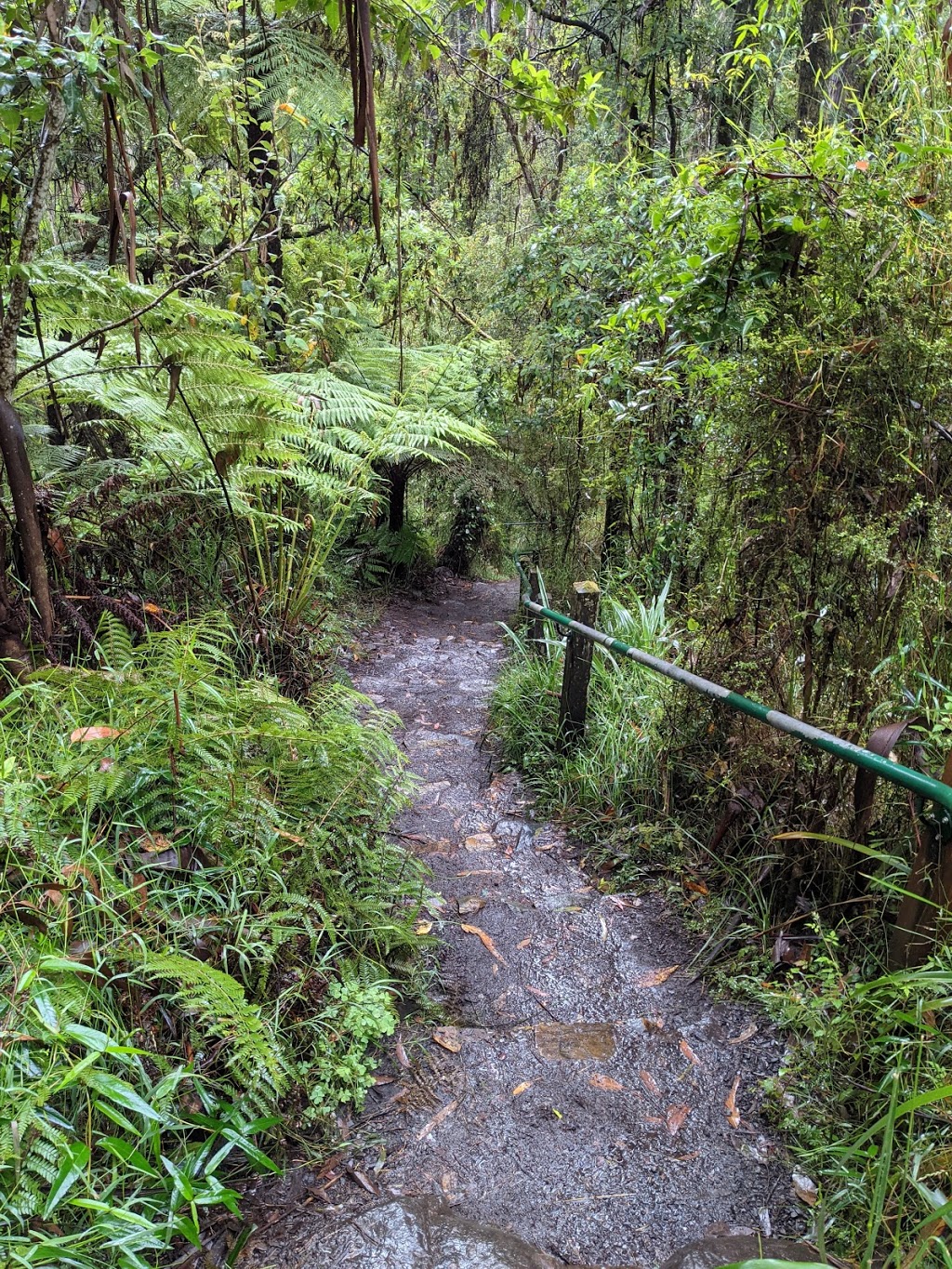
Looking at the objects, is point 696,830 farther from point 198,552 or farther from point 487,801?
point 198,552

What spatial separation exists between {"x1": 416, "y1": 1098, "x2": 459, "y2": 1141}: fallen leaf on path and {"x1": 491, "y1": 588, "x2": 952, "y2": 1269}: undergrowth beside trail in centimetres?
82

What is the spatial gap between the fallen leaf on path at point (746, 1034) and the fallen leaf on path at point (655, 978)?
0.32 m

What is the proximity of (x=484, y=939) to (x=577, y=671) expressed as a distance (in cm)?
144

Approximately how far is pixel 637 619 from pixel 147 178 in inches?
184

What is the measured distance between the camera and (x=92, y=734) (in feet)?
7.49

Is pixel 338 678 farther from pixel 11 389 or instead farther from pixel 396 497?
pixel 396 497

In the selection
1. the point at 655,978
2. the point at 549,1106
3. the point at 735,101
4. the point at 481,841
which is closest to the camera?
the point at 549,1106

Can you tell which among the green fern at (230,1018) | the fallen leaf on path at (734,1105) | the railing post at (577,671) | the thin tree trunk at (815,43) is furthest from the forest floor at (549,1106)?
the thin tree trunk at (815,43)

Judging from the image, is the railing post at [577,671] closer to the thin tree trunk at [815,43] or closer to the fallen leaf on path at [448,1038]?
the fallen leaf on path at [448,1038]

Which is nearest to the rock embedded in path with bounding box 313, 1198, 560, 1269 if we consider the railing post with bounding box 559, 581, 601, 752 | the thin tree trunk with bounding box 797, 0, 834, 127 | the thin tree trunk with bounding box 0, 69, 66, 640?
the thin tree trunk with bounding box 0, 69, 66, 640

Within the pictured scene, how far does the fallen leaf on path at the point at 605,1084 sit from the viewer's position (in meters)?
2.12

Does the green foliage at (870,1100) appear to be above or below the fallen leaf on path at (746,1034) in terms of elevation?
above

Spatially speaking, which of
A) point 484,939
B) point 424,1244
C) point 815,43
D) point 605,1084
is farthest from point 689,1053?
point 815,43

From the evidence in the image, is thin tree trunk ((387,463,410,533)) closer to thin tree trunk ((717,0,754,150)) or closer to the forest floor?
thin tree trunk ((717,0,754,150))
